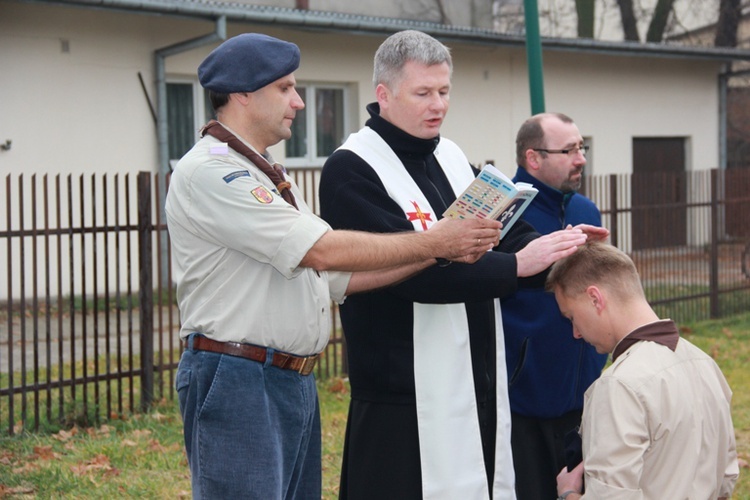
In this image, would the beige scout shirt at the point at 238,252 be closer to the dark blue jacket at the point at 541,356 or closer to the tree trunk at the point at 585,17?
the dark blue jacket at the point at 541,356

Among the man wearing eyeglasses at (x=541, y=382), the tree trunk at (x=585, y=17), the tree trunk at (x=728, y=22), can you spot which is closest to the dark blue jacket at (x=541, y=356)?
the man wearing eyeglasses at (x=541, y=382)

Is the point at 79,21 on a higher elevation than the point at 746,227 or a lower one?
higher

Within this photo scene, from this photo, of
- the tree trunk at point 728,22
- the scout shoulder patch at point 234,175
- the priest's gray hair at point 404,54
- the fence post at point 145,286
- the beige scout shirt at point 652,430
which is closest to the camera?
the beige scout shirt at point 652,430

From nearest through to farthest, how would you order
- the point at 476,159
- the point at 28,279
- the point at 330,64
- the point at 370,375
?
the point at 370,375, the point at 28,279, the point at 330,64, the point at 476,159

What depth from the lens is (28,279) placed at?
12102mm

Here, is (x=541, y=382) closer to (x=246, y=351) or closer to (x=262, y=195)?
(x=246, y=351)

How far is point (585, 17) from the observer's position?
84.1ft

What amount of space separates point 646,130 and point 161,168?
11.0 m

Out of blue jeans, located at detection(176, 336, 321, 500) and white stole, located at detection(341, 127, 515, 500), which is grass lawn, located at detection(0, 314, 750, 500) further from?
blue jeans, located at detection(176, 336, 321, 500)

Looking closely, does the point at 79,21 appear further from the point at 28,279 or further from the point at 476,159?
the point at 476,159

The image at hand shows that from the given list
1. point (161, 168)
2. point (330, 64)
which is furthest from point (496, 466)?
point (330, 64)

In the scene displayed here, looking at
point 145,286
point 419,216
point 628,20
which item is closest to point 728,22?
point 628,20

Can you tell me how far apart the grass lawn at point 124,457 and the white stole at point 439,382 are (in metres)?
2.37

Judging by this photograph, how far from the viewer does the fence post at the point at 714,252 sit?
11.8 meters
